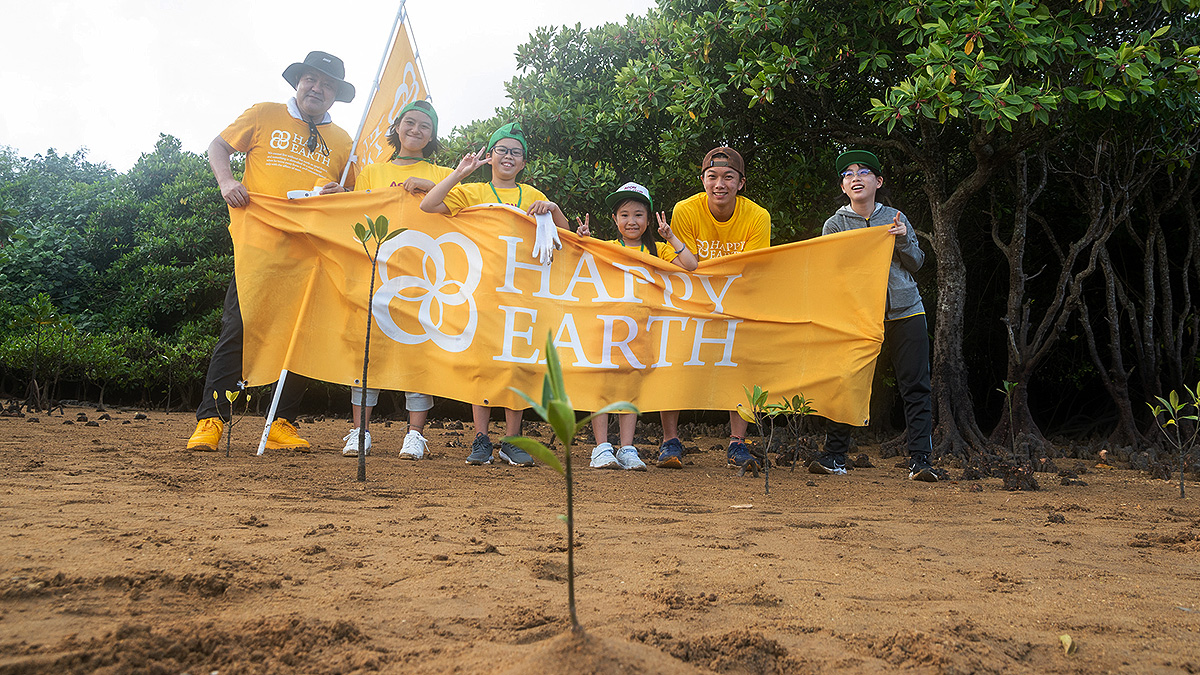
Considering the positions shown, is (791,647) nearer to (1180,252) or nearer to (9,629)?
(9,629)

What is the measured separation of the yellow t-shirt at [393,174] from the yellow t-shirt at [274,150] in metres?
0.32

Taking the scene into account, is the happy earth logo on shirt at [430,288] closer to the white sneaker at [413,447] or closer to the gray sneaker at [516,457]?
the white sneaker at [413,447]

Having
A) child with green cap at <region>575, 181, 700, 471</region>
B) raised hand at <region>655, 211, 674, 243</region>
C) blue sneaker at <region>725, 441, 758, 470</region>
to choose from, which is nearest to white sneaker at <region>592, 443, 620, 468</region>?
child with green cap at <region>575, 181, 700, 471</region>

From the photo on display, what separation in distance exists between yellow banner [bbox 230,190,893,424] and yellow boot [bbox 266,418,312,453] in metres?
0.37

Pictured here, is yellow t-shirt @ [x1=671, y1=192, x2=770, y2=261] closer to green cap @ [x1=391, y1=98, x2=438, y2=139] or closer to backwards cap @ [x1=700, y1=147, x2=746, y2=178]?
backwards cap @ [x1=700, y1=147, x2=746, y2=178]

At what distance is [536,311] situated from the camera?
4.74 metres

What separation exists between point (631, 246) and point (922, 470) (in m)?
2.30

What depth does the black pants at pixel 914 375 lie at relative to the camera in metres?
4.49

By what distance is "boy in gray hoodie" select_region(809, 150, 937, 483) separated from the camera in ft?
14.8

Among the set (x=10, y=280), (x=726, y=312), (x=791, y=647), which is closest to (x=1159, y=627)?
(x=791, y=647)

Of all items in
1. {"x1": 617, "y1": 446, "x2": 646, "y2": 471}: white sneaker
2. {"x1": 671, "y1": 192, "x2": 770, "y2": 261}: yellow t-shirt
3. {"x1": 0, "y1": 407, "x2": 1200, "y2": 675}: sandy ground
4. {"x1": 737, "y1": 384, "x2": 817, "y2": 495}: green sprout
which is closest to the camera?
{"x1": 0, "y1": 407, "x2": 1200, "y2": 675}: sandy ground

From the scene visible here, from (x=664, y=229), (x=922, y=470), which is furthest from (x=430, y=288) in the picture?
(x=922, y=470)

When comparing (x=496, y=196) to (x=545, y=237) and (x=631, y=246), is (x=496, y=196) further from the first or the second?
(x=631, y=246)

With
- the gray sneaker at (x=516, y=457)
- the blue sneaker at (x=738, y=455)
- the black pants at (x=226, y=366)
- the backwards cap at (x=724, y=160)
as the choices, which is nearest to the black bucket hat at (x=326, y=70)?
the black pants at (x=226, y=366)
